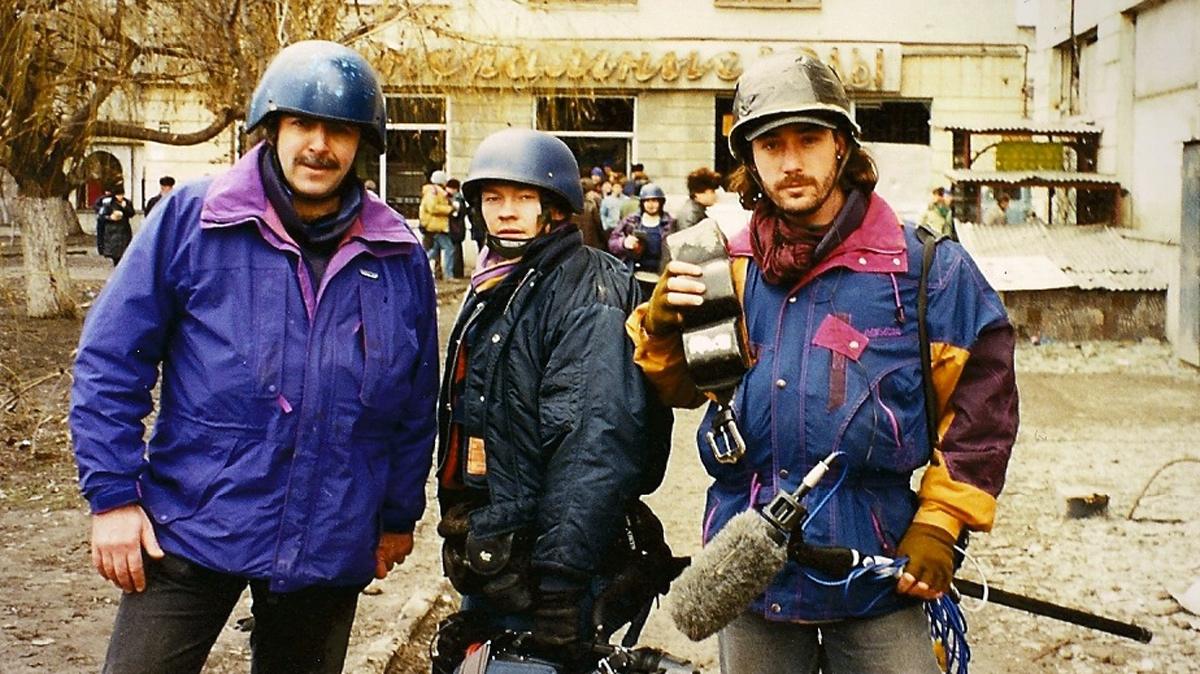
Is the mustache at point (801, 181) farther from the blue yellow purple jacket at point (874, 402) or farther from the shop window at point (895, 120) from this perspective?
the shop window at point (895, 120)

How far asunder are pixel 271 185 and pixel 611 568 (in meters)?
1.35

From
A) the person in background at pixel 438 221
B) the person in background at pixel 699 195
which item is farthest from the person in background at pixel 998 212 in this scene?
the person in background at pixel 438 221

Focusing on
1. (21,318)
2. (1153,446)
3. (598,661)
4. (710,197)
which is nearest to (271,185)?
(598,661)

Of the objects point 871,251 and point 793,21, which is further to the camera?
point 793,21

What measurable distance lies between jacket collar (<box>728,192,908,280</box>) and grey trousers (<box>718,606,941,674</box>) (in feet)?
2.54

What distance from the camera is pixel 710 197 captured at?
10859 mm

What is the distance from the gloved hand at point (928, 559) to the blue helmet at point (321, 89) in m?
1.70

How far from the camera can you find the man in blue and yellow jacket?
2.76 m

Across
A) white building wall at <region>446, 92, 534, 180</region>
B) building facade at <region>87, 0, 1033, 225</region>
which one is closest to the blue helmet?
white building wall at <region>446, 92, 534, 180</region>

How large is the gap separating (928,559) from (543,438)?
1035 millimetres

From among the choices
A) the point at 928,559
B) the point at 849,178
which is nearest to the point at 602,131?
the point at 849,178

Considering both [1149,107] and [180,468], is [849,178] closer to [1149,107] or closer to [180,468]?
[180,468]

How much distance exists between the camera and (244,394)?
9.58 ft

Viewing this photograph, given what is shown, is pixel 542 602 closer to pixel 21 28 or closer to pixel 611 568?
pixel 611 568
